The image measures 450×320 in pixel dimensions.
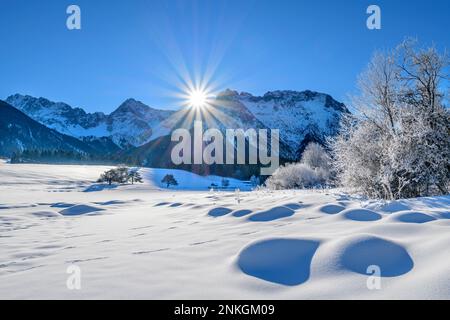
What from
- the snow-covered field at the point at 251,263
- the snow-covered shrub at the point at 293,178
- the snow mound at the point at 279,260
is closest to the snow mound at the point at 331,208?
the snow-covered field at the point at 251,263

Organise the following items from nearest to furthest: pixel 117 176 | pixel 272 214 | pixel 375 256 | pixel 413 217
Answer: pixel 375 256, pixel 413 217, pixel 272 214, pixel 117 176

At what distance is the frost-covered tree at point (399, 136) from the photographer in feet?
33.9

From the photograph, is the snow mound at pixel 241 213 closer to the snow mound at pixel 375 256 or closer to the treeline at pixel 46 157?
the snow mound at pixel 375 256

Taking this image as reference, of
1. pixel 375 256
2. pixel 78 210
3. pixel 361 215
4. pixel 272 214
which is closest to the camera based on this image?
pixel 375 256

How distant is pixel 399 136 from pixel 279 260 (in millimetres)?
9506

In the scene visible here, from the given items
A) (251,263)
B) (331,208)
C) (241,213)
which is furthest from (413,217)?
(241,213)


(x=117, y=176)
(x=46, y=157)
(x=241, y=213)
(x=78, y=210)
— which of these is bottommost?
(x=117, y=176)

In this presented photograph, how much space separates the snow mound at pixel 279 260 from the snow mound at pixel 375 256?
396 mm

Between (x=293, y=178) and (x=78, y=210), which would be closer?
(x=78, y=210)

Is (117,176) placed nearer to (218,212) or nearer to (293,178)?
(293,178)

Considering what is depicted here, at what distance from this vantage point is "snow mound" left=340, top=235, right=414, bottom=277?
2890mm

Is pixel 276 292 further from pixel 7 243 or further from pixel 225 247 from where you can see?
pixel 7 243

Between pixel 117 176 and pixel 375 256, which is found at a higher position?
pixel 375 256

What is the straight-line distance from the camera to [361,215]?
5.68 metres
